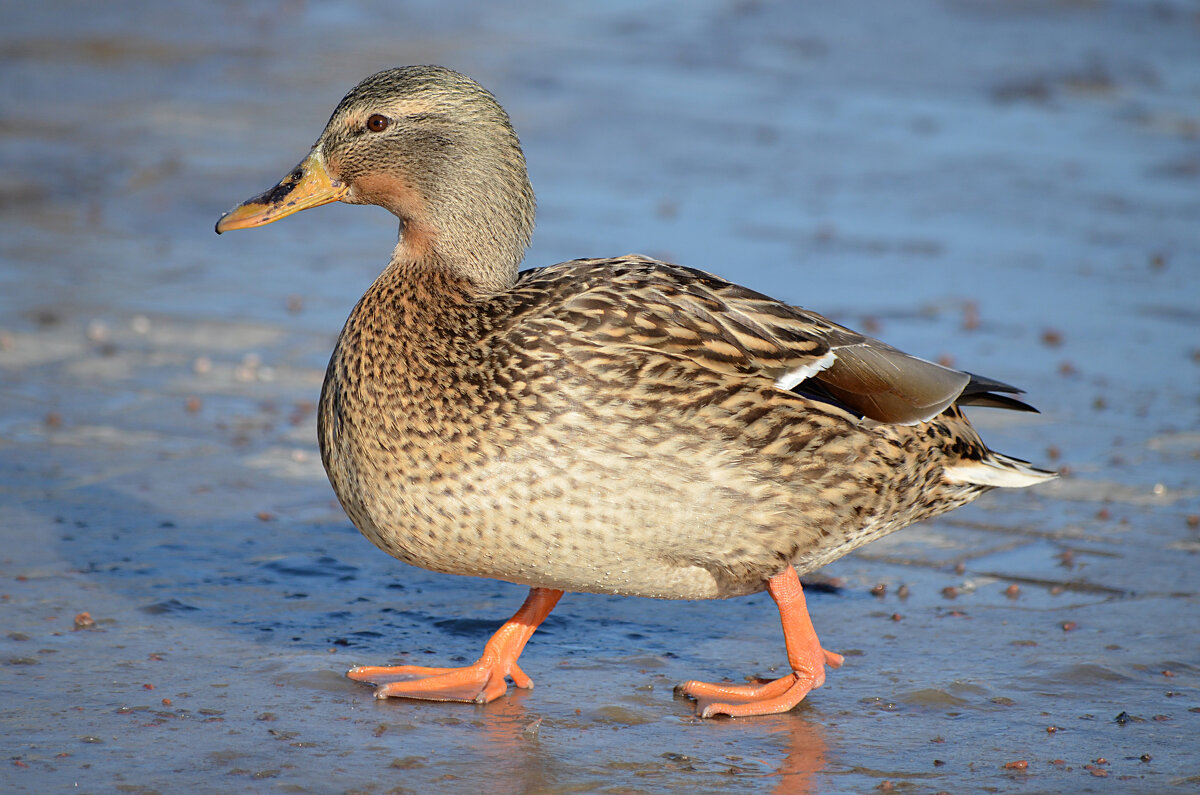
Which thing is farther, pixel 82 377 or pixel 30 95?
pixel 30 95

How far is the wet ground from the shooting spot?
155 inches

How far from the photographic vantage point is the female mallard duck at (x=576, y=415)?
3.89 metres

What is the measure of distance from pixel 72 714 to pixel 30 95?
8.18m

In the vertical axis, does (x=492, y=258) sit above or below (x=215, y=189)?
above

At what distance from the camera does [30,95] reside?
36.0 ft

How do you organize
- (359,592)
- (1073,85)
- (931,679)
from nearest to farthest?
(931,679)
(359,592)
(1073,85)

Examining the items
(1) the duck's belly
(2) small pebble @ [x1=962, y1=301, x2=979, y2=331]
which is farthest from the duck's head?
(2) small pebble @ [x1=962, y1=301, x2=979, y2=331]

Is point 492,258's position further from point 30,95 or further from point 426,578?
point 30,95

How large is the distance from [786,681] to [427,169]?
178 cm

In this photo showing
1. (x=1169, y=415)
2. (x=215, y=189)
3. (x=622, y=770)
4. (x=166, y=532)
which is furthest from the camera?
(x=215, y=189)

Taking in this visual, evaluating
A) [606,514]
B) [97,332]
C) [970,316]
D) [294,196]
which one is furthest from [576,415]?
[970,316]

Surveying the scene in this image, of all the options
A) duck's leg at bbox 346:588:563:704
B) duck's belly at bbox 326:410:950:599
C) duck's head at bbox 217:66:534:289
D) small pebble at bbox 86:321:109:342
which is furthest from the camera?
small pebble at bbox 86:321:109:342

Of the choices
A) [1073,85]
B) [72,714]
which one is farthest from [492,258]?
[1073,85]

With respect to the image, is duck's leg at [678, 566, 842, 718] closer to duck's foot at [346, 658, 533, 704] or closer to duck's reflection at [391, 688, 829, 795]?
duck's reflection at [391, 688, 829, 795]
